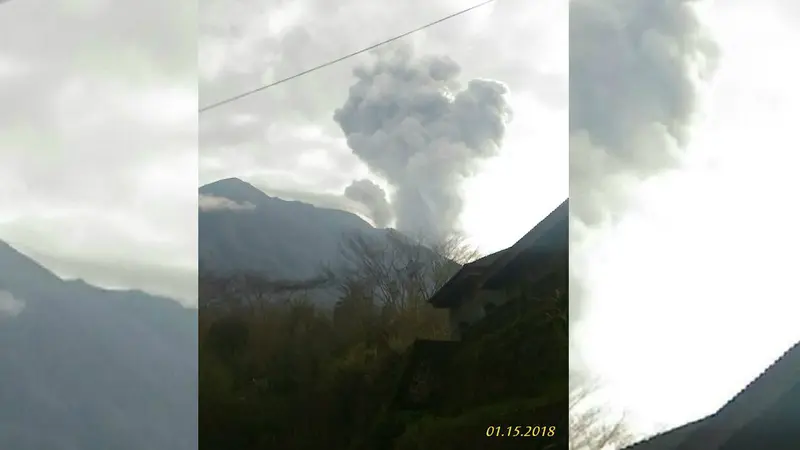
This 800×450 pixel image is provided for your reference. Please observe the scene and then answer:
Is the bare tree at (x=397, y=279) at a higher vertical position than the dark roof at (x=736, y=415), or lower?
higher

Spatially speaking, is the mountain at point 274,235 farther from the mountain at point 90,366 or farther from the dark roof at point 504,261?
the mountain at point 90,366

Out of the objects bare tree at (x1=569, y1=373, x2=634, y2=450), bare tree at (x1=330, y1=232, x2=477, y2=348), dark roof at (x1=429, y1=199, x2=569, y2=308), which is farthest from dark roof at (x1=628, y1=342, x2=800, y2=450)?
bare tree at (x1=330, y1=232, x2=477, y2=348)

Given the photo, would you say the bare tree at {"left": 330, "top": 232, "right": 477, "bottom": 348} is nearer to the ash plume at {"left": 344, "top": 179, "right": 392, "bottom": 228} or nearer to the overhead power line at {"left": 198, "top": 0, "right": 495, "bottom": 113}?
the ash plume at {"left": 344, "top": 179, "right": 392, "bottom": 228}

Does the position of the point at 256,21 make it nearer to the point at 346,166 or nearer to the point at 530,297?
the point at 346,166

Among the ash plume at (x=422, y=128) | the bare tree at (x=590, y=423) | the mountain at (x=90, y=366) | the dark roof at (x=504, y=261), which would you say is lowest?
the bare tree at (x=590, y=423)

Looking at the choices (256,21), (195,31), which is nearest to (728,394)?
(256,21)

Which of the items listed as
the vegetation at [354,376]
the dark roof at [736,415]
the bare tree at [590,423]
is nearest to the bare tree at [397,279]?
the vegetation at [354,376]

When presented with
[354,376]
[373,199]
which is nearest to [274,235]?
[373,199]
